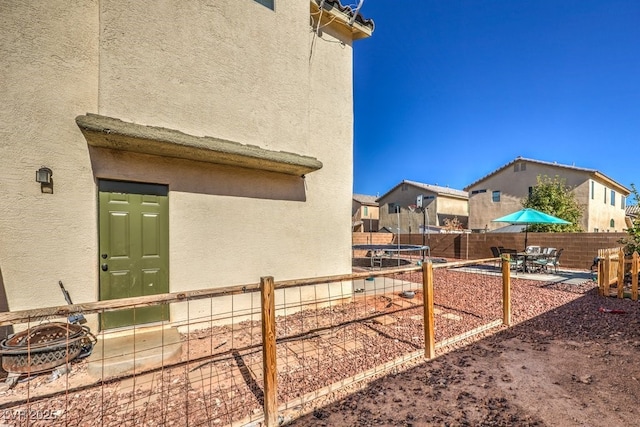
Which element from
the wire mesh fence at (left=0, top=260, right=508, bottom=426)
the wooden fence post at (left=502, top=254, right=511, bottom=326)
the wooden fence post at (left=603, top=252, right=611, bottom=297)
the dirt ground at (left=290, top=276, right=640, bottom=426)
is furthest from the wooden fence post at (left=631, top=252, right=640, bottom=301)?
the wooden fence post at (left=502, top=254, right=511, bottom=326)

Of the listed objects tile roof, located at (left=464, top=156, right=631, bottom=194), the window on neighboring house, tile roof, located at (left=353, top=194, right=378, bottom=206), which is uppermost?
the window on neighboring house

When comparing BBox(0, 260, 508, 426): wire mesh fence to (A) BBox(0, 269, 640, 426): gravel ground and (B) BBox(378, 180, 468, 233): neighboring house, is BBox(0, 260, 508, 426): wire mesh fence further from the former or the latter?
(B) BBox(378, 180, 468, 233): neighboring house

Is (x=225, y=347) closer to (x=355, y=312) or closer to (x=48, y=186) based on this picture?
(x=355, y=312)

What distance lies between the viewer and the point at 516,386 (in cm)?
349

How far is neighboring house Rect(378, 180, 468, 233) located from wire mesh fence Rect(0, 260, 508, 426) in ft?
88.8

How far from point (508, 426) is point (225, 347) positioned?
12.0ft

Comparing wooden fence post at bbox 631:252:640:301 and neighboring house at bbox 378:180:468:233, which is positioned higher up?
neighboring house at bbox 378:180:468:233

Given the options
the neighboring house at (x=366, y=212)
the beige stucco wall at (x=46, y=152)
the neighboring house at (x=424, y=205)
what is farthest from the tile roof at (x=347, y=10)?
the neighboring house at (x=366, y=212)

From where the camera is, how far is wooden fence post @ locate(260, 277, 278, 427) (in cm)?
283

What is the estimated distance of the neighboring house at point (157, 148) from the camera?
4.20m

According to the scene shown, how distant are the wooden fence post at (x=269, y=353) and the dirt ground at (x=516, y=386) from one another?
263mm

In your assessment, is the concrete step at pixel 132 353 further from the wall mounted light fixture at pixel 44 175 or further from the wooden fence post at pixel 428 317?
the wooden fence post at pixel 428 317

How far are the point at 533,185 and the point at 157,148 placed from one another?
28457 mm

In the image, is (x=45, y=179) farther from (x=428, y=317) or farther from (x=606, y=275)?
(x=606, y=275)
